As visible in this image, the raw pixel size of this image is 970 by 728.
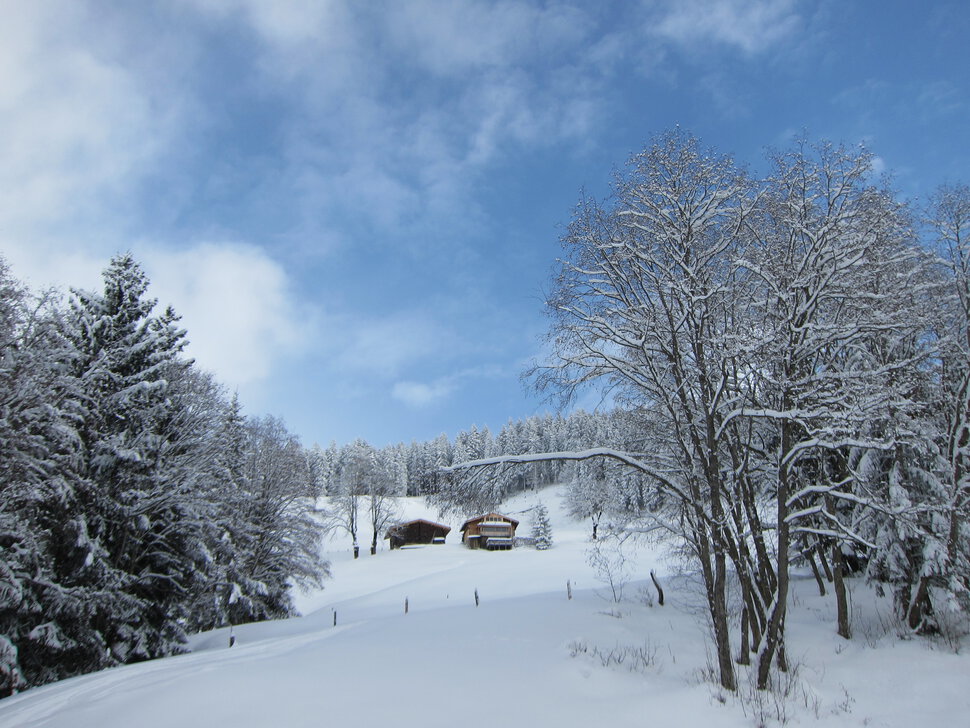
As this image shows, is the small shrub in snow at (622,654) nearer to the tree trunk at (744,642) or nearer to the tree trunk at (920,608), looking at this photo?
the tree trunk at (744,642)

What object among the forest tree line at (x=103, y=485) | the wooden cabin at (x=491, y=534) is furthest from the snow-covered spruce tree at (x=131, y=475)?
the wooden cabin at (x=491, y=534)

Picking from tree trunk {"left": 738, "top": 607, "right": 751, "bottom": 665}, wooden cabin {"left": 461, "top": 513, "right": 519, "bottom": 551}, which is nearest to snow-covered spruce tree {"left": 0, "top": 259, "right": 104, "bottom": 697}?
tree trunk {"left": 738, "top": 607, "right": 751, "bottom": 665}

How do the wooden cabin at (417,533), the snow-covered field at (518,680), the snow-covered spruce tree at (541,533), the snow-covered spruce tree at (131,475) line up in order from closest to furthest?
the snow-covered field at (518,680), the snow-covered spruce tree at (131,475), the snow-covered spruce tree at (541,533), the wooden cabin at (417,533)

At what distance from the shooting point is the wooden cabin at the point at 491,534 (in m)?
63.6

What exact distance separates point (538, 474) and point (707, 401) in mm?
3611

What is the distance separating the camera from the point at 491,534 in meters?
64.5

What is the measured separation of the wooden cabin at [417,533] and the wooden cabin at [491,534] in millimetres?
8317

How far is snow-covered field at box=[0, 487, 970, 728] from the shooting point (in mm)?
8086

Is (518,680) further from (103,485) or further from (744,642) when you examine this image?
(103,485)

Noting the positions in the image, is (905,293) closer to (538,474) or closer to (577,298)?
(577,298)

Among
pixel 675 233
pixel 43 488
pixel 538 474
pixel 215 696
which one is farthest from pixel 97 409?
pixel 675 233

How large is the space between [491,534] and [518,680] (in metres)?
56.6

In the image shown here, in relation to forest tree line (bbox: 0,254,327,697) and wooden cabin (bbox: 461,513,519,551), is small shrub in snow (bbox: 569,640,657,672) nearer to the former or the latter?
forest tree line (bbox: 0,254,327,697)

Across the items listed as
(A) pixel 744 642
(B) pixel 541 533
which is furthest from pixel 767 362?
(B) pixel 541 533
